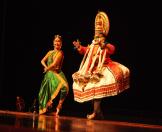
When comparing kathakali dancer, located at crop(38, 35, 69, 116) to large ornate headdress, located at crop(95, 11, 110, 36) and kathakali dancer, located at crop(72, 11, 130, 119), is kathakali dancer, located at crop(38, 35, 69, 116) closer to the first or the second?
kathakali dancer, located at crop(72, 11, 130, 119)

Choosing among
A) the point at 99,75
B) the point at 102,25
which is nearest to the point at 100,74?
the point at 99,75

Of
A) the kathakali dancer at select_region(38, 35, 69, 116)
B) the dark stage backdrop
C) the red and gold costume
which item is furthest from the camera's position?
the kathakali dancer at select_region(38, 35, 69, 116)

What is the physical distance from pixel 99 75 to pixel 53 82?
1.11 meters

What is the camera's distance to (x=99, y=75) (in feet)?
19.1

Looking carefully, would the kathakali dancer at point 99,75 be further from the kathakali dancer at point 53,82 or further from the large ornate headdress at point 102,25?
the kathakali dancer at point 53,82

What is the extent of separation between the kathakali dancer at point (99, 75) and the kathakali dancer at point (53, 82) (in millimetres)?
608

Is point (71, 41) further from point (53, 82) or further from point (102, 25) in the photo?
point (102, 25)

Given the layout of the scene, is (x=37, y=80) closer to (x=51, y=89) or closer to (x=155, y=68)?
(x=51, y=89)

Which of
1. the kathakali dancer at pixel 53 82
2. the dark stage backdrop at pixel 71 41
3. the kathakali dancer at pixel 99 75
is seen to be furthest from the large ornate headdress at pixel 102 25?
the kathakali dancer at pixel 53 82

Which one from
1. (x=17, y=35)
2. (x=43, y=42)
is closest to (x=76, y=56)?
(x=43, y=42)

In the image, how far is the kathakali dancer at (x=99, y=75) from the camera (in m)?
5.76

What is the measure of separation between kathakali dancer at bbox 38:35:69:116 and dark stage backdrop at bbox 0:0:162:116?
2.56 ft

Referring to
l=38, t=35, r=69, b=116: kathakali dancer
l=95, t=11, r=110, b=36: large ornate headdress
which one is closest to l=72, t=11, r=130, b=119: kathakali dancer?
l=95, t=11, r=110, b=36: large ornate headdress

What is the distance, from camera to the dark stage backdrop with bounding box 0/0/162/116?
21.2 feet
